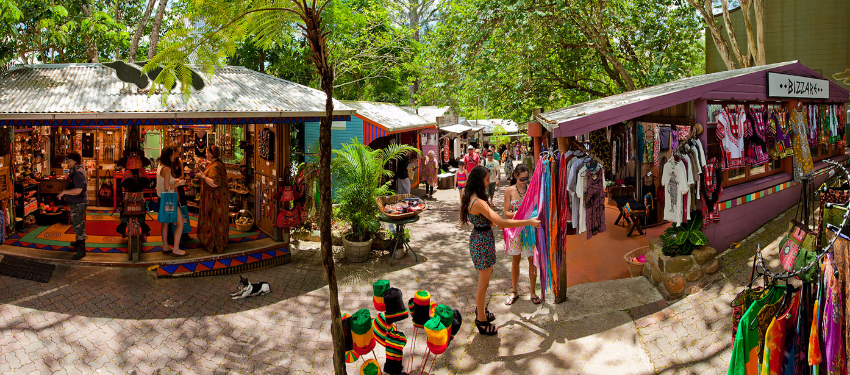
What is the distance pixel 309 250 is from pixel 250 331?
333 cm

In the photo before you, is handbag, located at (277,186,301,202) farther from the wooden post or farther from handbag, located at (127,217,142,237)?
the wooden post

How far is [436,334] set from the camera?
4.13 m

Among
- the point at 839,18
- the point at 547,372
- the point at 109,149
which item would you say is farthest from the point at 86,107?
the point at 839,18

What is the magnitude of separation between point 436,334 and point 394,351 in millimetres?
385

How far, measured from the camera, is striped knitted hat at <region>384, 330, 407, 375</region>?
422cm

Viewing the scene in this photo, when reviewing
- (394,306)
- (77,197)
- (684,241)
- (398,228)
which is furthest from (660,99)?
(77,197)

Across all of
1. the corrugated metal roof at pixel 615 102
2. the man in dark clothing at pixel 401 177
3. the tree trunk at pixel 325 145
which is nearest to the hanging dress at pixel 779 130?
the corrugated metal roof at pixel 615 102

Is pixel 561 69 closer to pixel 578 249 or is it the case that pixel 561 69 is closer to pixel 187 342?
pixel 578 249

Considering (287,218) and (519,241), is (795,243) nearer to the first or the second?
(519,241)

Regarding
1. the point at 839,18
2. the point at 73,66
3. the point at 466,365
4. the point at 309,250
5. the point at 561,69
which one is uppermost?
the point at 839,18

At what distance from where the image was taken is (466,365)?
5.17m

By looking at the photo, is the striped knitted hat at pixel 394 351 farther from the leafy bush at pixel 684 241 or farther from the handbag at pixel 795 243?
the leafy bush at pixel 684 241

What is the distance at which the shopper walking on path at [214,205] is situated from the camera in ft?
26.5

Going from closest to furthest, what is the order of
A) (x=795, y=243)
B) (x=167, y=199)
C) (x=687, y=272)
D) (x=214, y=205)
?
(x=795, y=243), (x=687, y=272), (x=167, y=199), (x=214, y=205)
